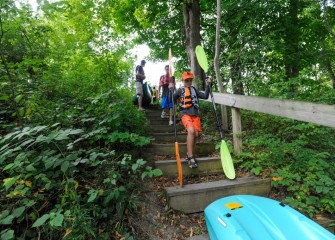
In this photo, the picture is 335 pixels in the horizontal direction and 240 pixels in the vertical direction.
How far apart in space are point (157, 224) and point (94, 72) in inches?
166

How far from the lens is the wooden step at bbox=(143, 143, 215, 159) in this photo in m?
4.25

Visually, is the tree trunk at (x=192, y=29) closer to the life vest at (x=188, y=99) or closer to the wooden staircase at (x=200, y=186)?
the life vest at (x=188, y=99)

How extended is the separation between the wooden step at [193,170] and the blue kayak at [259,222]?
1358mm

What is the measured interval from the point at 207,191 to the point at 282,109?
60.1 inches

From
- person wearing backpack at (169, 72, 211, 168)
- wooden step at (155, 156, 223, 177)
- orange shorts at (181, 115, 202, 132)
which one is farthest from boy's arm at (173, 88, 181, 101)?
wooden step at (155, 156, 223, 177)

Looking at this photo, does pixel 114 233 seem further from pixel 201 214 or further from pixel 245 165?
pixel 245 165

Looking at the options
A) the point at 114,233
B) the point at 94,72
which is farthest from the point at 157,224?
the point at 94,72

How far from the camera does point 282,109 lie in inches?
116

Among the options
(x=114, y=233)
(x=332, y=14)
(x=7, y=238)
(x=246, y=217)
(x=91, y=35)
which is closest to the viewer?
(x=7, y=238)

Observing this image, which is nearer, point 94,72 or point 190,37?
point 94,72

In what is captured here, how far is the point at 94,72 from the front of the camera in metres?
5.61

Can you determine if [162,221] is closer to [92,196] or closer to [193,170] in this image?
[92,196]

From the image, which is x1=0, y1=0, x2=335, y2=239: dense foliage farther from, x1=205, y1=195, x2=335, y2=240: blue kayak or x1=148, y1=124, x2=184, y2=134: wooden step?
x1=205, y1=195, x2=335, y2=240: blue kayak

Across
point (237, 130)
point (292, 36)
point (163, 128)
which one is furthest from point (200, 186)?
point (292, 36)
